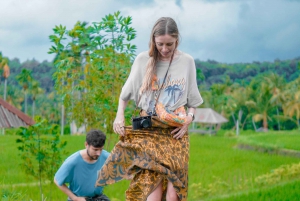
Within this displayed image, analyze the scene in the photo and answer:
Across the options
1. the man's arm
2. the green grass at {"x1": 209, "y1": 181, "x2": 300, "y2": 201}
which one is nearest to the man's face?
the man's arm

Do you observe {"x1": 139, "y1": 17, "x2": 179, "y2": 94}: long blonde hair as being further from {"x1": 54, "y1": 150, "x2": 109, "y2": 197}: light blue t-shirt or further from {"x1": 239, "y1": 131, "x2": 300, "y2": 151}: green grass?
{"x1": 239, "y1": 131, "x2": 300, "y2": 151}: green grass

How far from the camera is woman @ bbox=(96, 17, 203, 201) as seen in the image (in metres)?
2.89

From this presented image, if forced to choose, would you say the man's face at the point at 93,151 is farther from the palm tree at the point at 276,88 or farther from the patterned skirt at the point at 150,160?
the palm tree at the point at 276,88

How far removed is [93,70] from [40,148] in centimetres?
111

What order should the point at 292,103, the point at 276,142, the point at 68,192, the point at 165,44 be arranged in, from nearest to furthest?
the point at 165,44, the point at 68,192, the point at 276,142, the point at 292,103

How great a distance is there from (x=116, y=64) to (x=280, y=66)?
66.0m

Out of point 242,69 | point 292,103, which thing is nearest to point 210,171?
point 292,103

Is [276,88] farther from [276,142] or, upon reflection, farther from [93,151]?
[93,151]

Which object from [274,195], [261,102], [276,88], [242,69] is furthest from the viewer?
[242,69]

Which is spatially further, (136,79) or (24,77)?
(24,77)

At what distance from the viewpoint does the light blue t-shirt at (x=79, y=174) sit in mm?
4102

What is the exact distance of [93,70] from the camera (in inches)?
251

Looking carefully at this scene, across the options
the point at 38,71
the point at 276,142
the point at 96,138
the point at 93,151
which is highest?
the point at 38,71

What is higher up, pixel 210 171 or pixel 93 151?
pixel 93 151
